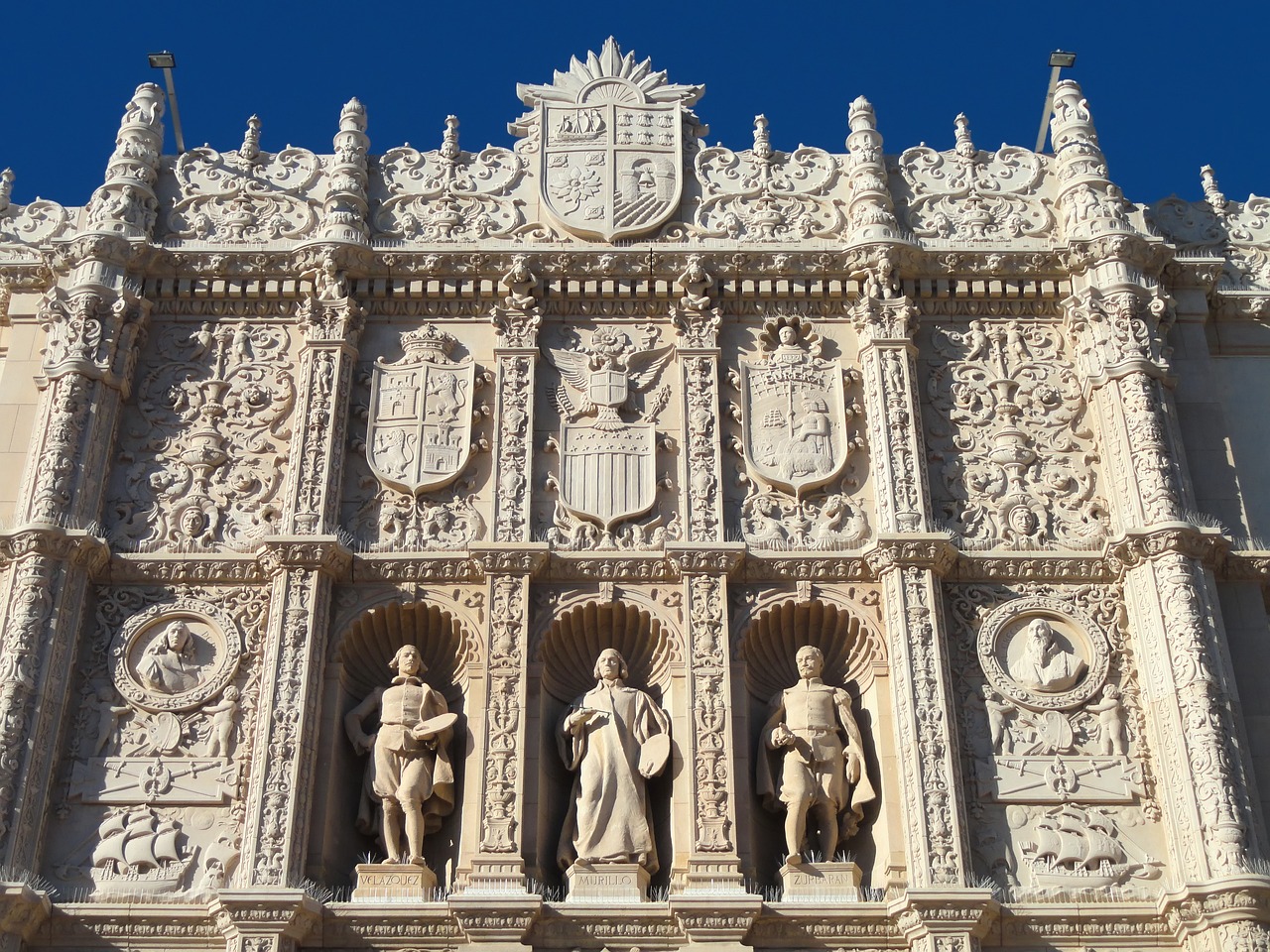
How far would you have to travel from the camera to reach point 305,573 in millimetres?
15422

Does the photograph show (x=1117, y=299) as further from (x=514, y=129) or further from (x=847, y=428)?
(x=514, y=129)

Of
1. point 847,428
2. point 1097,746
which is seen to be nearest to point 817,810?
point 1097,746

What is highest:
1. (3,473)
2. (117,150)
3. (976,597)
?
Answer: (117,150)

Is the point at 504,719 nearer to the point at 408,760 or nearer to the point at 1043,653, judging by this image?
the point at 408,760

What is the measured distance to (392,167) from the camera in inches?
721

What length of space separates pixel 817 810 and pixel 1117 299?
18.7 feet

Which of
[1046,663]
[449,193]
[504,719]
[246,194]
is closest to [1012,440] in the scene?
[1046,663]

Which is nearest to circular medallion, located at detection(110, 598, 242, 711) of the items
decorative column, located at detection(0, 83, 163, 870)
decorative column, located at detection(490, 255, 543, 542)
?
decorative column, located at detection(0, 83, 163, 870)

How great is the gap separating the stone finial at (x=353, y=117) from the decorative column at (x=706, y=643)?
3.76 meters

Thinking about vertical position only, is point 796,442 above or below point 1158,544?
above

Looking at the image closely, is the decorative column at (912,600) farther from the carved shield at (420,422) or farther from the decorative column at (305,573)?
the decorative column at (305,573)

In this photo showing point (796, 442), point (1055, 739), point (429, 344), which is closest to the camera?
point (1055, 739)

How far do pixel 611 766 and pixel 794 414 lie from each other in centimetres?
388

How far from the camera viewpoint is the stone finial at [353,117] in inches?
719
